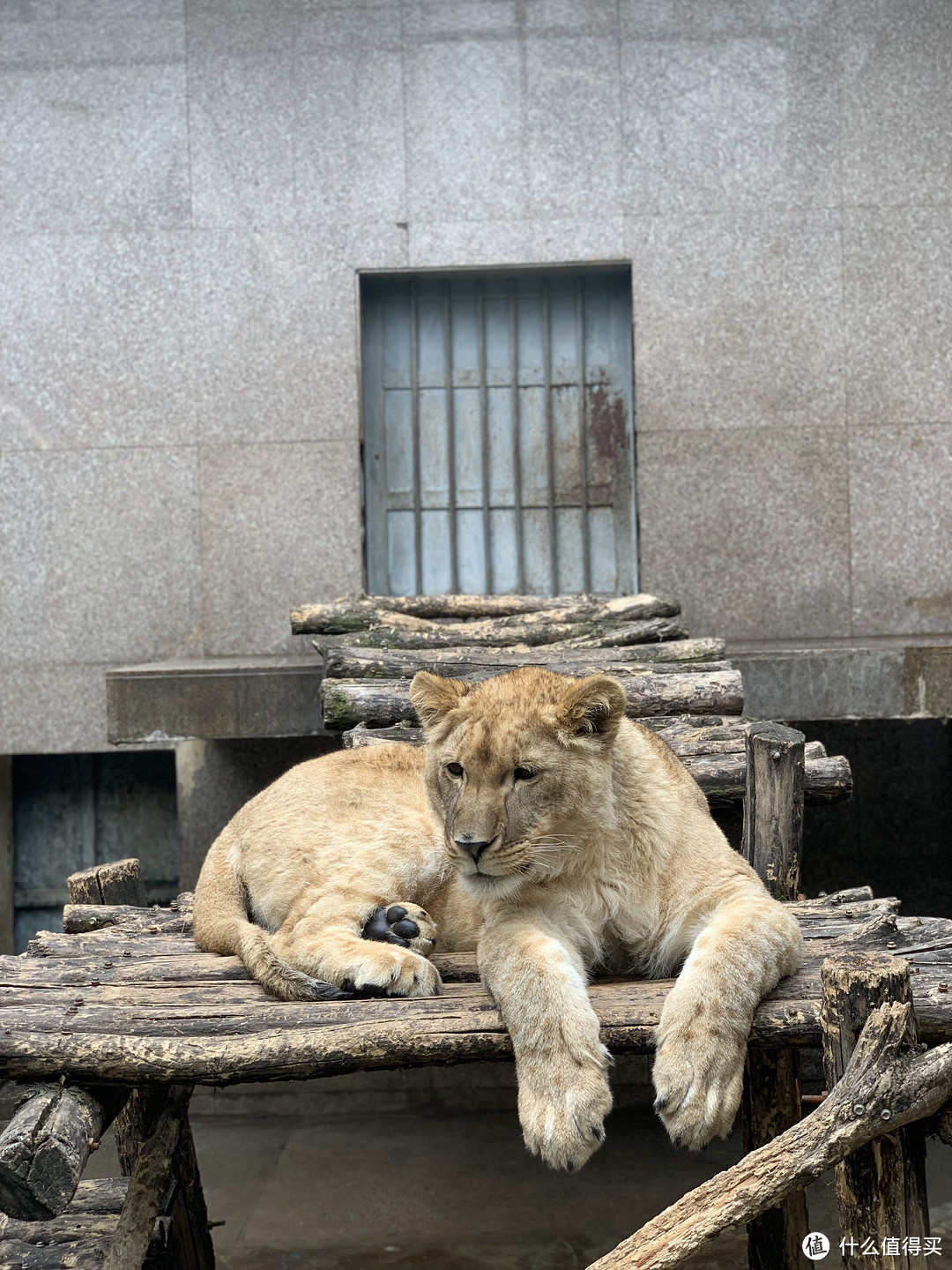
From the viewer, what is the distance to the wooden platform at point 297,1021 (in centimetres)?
297

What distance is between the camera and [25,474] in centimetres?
761

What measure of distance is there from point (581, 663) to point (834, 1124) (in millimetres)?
3325

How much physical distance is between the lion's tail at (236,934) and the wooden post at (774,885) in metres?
1.77

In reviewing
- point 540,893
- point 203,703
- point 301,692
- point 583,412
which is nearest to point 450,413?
point 583,412

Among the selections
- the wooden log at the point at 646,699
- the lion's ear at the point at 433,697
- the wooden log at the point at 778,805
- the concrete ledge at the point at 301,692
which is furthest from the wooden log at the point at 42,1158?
the concrete ledge at the point at 301,692

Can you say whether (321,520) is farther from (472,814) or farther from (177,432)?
(472,814)

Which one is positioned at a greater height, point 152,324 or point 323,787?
point 152,324

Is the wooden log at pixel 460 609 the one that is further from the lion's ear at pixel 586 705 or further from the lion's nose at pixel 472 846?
the lion's nose at pixel 472 846

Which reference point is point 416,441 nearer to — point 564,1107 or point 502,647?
point 502,647

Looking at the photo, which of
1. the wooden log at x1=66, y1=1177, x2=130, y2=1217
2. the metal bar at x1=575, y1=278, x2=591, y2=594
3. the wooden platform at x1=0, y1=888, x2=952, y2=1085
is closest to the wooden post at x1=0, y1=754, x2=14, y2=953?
the metal bar at x1=575, y1=278, x2=591, y2=594

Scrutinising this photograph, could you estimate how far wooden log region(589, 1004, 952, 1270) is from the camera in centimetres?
251

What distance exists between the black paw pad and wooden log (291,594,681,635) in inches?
113

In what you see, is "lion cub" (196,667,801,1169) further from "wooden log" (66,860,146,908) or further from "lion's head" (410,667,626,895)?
"wooden log" (66,860,146,908)

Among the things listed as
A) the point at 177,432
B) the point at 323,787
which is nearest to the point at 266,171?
the point at 177,432
